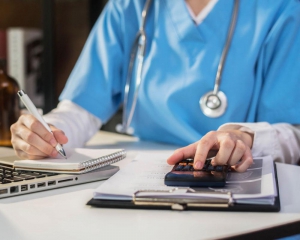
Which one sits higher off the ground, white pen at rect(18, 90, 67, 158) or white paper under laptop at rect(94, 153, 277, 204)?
white pen at rect(18, 90, 67, 158)

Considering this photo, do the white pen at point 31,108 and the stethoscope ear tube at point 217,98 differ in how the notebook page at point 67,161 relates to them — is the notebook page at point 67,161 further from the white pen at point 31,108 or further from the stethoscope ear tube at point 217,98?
the stethoscope ear tube at point 217,98

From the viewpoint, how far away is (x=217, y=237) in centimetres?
59

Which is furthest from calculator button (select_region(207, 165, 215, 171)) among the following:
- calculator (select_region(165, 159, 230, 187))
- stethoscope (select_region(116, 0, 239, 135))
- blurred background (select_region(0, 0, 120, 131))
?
blurred background (select_region(0, 0, 120, 131))

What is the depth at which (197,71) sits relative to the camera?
1.26m

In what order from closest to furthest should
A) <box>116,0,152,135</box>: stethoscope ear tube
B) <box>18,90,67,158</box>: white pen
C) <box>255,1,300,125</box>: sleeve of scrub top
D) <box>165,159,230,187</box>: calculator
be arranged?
<box>165,159,230,187</box>: calculator → <box>18,90,67,158</box>: white pen → <box>255,1,300,125</box>: sleeve of scrub top → <box>116,0,152,135</box>: stethoscope ear tube

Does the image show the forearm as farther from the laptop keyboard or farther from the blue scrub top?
the laptop keyboard

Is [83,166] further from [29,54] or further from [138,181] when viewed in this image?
[29,54]

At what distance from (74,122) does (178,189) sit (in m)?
0.63

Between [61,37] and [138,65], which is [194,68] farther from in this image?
[61,37]

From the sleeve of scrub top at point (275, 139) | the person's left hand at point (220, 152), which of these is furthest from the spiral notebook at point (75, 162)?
the sleeve of scrub top at point (275, 139)

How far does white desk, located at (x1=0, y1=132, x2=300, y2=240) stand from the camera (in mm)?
605

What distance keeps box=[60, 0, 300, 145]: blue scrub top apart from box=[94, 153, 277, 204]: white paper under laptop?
0.38 metres

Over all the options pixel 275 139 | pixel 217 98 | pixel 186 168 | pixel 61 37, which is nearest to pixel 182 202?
pixel 186 168

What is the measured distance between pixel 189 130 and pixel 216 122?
0.07 meters
